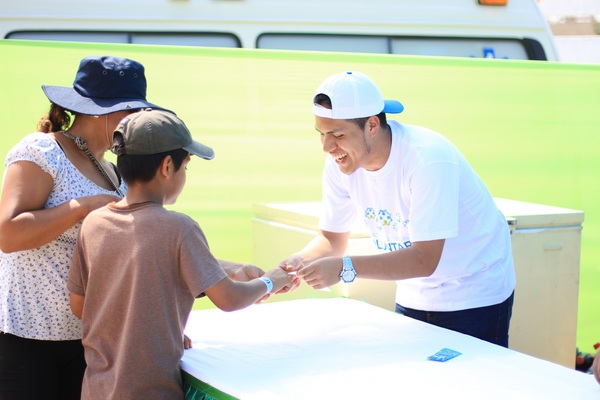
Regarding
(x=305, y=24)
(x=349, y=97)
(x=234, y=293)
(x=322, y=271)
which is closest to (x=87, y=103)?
(x=234, y=293)

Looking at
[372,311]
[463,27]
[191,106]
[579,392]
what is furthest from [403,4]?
[579,392]

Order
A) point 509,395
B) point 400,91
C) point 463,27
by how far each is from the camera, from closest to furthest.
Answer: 1. point 509,395
2. point 400,91
3. point 463,27

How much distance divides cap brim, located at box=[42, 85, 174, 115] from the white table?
784 mm

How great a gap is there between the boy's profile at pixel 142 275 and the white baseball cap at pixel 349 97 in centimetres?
66

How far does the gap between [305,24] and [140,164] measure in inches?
103

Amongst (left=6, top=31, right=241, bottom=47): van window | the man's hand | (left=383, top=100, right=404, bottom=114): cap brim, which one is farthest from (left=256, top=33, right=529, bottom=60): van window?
the man's hand

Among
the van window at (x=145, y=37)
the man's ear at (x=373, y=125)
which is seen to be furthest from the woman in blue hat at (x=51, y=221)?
the van window at (x=145, y=37)

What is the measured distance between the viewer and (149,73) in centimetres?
429

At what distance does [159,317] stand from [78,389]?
0.50m

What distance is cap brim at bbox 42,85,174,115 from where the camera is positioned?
2.49m

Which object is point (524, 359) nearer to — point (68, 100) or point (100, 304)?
point (100, 304)

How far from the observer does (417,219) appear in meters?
2.79

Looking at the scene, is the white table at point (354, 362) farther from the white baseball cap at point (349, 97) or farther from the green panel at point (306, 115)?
the green panel at point (306, 115)

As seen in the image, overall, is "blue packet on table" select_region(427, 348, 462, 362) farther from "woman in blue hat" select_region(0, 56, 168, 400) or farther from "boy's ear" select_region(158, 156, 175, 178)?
"woman in blue hat" select_region(0, 56, 168, 400)
